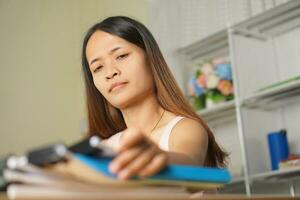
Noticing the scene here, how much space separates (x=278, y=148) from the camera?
238cm

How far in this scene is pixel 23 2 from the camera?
12.4 feet

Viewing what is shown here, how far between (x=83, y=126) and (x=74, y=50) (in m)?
0.68

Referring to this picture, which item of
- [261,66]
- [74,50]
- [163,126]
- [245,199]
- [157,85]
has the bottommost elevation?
[245,199]

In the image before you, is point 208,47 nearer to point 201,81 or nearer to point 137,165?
point 201,81

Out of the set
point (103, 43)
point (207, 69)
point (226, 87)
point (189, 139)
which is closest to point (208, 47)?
point (207, 69)

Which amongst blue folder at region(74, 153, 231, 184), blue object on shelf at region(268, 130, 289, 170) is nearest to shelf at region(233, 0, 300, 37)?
blue object on shelf at region(268, 130, 289, 170)

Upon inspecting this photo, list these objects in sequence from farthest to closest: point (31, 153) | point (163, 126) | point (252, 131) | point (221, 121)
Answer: point (221, 121), point (252, 131), point (163, 126), point (31, 153)

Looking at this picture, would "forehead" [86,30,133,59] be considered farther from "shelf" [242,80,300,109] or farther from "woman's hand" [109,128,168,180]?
"shelf" [242,80,300,109]

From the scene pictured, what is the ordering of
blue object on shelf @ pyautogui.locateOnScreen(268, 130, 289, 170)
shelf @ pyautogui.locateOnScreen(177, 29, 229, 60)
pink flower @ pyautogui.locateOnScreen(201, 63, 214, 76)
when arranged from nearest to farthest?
blue object on shelf @ pyautogui.locateOnScreen(268, 130, 289, 170) → pink flower @ pyautogui.locateOnScreen(201, 63, 214, 76) → shelf @ pyautogui.locateOnScreen(177, 29, 229, 60)

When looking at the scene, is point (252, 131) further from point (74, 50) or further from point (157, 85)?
point (74, 50)

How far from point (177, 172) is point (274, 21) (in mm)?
2303

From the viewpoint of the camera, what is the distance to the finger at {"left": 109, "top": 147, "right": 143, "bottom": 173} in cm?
54

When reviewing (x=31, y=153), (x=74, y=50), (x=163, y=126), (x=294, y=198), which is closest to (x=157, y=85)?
(x=163, y=126)

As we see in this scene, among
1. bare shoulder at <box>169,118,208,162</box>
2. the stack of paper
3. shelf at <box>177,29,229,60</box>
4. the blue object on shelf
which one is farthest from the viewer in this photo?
shelf at <box>177,29,229,60</box>
